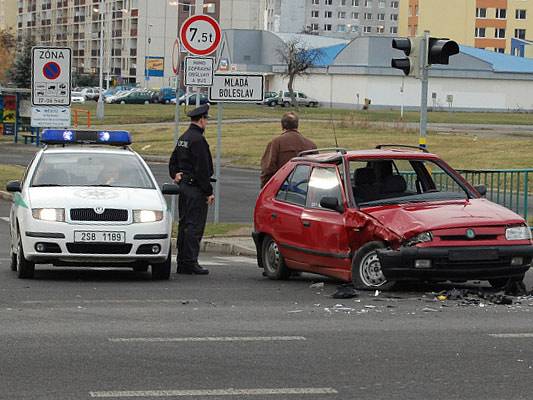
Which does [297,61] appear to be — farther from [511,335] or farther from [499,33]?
[511,335]

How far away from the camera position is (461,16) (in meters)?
148

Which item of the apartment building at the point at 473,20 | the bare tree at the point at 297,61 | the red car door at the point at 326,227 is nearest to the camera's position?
the red car door at the point at 326,227

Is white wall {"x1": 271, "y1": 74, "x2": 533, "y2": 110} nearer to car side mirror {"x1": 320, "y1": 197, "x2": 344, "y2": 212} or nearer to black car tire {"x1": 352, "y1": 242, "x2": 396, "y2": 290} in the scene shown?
car side mirror {"x1": 320, "y1": 197, "x2": 344, "y2": 212}

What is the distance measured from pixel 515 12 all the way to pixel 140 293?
14337 cm

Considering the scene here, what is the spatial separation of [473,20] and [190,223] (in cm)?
13565

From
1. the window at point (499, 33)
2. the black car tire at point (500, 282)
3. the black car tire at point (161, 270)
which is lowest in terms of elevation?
the black car tire at point (161, 270)

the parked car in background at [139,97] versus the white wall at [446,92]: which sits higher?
the white wall at [446,92]

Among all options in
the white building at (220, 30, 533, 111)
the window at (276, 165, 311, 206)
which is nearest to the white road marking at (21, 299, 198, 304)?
the window at (276, 165, 311, 206)

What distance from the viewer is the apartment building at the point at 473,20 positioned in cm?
14750

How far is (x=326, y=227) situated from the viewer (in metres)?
14.3

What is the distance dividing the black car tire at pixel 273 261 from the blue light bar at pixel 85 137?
2.38 m

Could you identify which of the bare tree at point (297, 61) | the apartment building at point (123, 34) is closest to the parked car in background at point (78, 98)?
the bare tree at point (297, 61)

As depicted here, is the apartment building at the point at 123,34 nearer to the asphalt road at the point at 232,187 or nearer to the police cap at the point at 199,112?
the asphalt road at the point at 232,187

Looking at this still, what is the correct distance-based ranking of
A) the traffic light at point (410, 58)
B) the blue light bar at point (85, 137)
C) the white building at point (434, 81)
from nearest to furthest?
→ the blue light bar at point (85, 137), the traffic light at point (410, 58), the white building at point (434, 81)
